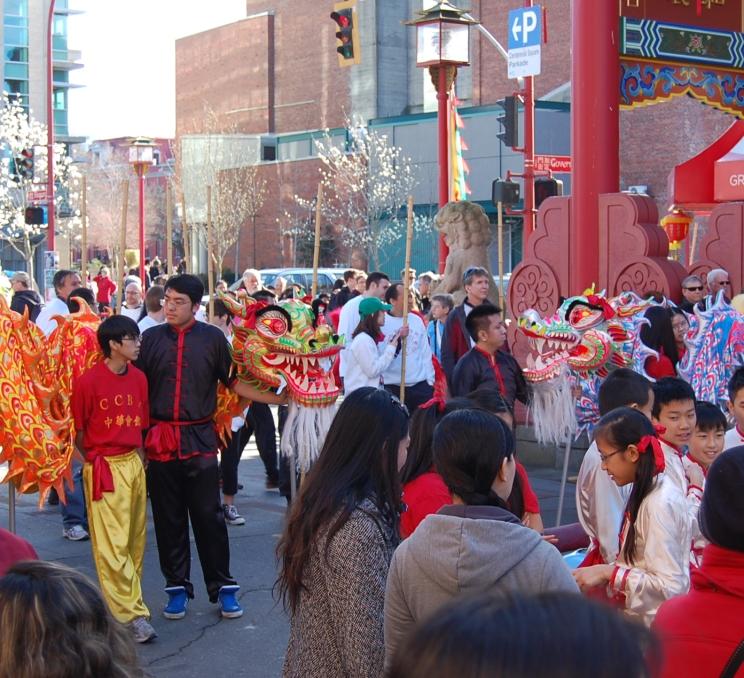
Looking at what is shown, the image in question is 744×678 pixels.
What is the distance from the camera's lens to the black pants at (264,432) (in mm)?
10438

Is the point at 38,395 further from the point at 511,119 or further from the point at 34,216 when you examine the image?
the point at 34,216

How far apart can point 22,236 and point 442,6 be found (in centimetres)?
3190

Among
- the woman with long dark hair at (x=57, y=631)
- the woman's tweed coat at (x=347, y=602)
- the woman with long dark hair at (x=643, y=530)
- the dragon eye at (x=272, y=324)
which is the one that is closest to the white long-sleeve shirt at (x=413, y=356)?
the dragon eye at (x=272, y=324)

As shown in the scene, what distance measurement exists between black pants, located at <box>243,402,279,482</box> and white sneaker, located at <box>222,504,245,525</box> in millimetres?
918

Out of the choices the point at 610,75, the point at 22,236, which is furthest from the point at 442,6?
the point at 22,236

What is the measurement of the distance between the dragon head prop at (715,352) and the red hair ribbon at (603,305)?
1055 millimetres

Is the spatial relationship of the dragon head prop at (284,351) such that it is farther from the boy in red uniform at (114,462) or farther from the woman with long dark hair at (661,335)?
the woman with long dark hair at (661,335)

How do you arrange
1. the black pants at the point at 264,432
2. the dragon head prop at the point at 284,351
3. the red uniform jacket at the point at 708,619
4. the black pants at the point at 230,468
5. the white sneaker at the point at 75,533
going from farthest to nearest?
the black pants at the point at 264,432, the black pants at the point at 230,468, the white sneaker at the point at 75,533, the dragon head prop at the point at 284,351, the red uniform jacket at the point at 708,619

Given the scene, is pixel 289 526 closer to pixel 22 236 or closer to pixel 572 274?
pixel 572 274

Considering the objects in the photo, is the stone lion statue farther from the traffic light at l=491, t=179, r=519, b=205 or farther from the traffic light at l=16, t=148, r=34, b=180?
the traffic light at l=16, t=148, r=34, b=180

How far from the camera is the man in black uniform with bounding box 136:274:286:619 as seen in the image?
6625 millimetres

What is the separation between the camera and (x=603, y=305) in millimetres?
8562

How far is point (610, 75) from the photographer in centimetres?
1191

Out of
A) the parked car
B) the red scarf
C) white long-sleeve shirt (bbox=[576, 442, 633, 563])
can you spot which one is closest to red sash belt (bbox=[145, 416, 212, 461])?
the red scarf
